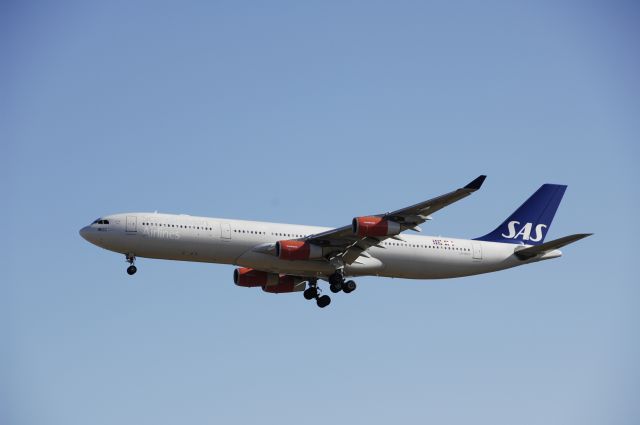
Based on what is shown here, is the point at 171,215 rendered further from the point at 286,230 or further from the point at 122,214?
the point at 286,230

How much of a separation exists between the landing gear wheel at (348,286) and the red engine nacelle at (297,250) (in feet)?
9.58

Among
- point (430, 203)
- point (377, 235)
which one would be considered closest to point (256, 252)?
point (377, 235)

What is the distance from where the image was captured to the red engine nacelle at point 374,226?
5403cm

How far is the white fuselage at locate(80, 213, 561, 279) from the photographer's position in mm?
54969

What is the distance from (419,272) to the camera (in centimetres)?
5994

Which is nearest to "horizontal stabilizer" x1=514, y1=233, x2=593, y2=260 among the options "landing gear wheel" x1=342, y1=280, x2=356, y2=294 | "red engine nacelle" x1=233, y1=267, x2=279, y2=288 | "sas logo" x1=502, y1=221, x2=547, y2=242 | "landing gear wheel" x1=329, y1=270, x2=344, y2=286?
"sas logo" x1=502, y1=221, x2=547, y2=242

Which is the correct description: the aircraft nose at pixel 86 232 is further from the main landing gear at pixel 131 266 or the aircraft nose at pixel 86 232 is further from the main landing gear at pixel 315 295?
the main landing gear at pixel 315 295

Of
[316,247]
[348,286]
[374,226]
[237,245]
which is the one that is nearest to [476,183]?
[374,226]

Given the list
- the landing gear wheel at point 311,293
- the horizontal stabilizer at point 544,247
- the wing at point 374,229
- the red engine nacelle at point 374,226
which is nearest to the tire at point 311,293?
the landing gear wheel at point 311,293

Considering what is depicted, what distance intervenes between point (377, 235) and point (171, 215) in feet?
38.5

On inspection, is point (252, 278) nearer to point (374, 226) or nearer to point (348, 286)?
point (348, 286)

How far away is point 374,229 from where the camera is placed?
54094mm

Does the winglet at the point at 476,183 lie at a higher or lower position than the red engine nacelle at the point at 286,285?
higher

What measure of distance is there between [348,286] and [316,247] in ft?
12.2
